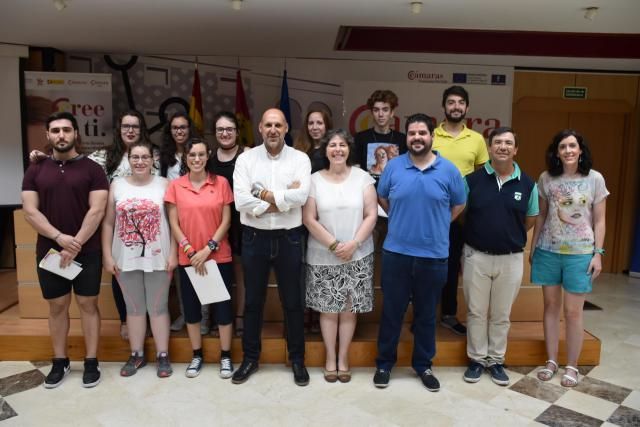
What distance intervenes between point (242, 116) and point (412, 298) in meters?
3.49

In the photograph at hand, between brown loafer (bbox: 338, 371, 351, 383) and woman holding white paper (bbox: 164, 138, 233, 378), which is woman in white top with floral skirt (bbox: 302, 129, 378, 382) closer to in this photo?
brown loafer (bbox: 338, 371, 351, 383)

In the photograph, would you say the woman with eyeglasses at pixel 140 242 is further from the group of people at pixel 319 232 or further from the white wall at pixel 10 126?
the white wall at pixel 10 126

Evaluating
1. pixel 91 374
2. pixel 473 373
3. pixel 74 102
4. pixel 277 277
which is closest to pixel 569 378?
pixel 473 373

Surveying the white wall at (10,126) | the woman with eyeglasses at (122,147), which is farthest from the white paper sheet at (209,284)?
the white wall at (10,126)

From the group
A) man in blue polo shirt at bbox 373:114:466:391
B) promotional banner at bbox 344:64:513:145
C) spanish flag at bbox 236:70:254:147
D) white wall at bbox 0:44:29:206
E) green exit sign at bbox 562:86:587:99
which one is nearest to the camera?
man in blue polo shirt at bbox 373:114:466:391

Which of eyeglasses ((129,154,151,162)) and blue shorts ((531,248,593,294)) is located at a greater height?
eyeglasses ((129,154,151,162))

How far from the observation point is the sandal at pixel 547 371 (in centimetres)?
308

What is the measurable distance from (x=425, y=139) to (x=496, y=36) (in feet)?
9.95

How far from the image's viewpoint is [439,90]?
584 centimetres

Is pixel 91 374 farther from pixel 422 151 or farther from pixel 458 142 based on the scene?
pixel 458 142

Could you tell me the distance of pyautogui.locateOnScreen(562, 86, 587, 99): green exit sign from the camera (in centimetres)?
605

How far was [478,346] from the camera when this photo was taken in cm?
307

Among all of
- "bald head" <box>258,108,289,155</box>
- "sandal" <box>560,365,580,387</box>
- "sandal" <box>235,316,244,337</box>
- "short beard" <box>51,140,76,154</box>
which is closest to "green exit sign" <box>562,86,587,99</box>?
"sandal" <box>560,365,580,387</box>

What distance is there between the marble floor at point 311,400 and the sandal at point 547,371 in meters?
0.05
